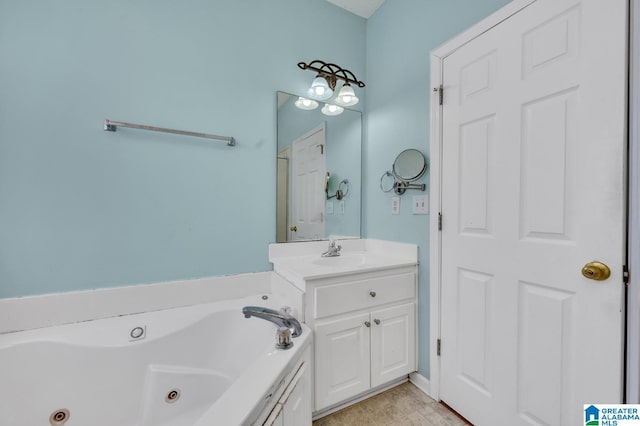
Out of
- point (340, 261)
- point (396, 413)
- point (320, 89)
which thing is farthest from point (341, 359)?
point (320, 89)

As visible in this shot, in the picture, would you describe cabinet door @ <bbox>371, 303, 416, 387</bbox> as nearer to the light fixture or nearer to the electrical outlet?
the electrical outlet

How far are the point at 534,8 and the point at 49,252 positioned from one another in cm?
252

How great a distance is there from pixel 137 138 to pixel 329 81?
132 centimetres

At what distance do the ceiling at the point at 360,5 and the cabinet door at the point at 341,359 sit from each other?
2321 millimetres

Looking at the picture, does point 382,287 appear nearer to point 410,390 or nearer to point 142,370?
point 410,390

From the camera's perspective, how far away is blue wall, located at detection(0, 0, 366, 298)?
3.86 ft

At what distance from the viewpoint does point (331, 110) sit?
1986 millimetres

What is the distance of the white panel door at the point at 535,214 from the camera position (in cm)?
89

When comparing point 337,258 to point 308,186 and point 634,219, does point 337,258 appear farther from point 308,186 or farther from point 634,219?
point 634,219

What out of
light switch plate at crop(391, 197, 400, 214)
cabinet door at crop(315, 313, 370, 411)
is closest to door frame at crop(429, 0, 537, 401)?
light switch plate at crop(391, 197, 400, 214)

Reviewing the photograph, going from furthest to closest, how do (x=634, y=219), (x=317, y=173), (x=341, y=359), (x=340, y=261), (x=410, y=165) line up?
(x=317, y=173)
(x=340, y=261)
(x=410, y=165)
(x=341, y=359)
(x=634, y=219)

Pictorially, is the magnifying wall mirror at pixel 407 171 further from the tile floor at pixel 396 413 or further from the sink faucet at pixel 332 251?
the tile floor at pixel 396 413

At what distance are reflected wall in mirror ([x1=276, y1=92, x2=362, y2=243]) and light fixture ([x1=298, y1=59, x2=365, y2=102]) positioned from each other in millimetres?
99

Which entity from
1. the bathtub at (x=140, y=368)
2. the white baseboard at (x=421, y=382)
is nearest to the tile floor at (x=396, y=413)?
the white baseboard at (x=421, y=382)
